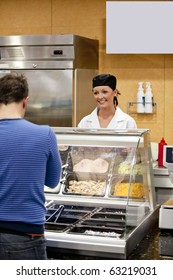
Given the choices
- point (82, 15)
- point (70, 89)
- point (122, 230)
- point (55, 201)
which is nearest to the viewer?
point (122, 230)

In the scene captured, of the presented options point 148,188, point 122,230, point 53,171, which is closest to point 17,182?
point 53,171

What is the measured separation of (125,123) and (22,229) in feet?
6.23

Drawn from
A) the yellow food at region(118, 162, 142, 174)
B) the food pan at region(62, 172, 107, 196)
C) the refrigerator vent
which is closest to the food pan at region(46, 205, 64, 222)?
the food pan at region(62, 172, 107, 196)

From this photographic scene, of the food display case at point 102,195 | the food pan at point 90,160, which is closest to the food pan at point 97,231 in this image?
the food display case at point 102,195

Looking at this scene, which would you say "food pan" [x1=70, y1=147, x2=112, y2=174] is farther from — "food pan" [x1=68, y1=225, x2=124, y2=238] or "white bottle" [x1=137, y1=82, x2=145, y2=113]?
"white bottle" [x1=137, y1=82, x2=145, y2=113]

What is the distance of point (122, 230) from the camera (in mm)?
2363

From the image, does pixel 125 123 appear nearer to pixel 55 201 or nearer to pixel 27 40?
pixel 55 201

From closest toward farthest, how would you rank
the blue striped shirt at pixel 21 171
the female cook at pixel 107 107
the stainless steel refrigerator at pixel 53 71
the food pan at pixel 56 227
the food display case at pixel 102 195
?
the blue striped shirt at pixel 21 171 → the food display case at pixel 102 195 → the food pan at pixel 56 227 → the female cook at pixel 107 107 → the stainless steel refrigerator at pixel 53 71

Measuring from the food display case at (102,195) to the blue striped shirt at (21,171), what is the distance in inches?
12.7

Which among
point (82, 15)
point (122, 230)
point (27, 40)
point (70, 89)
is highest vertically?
point (82, 15)

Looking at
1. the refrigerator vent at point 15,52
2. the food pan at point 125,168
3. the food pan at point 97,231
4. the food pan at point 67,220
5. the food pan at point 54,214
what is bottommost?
the food pan at point 97,231

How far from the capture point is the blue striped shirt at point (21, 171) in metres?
2.00

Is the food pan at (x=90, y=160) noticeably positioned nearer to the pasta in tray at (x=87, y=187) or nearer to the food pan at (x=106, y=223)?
the pasta in tray at (x=87, y=187)

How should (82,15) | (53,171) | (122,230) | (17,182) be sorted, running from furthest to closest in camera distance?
(82,15) → (122,230) → (53,171) → (17,182)
